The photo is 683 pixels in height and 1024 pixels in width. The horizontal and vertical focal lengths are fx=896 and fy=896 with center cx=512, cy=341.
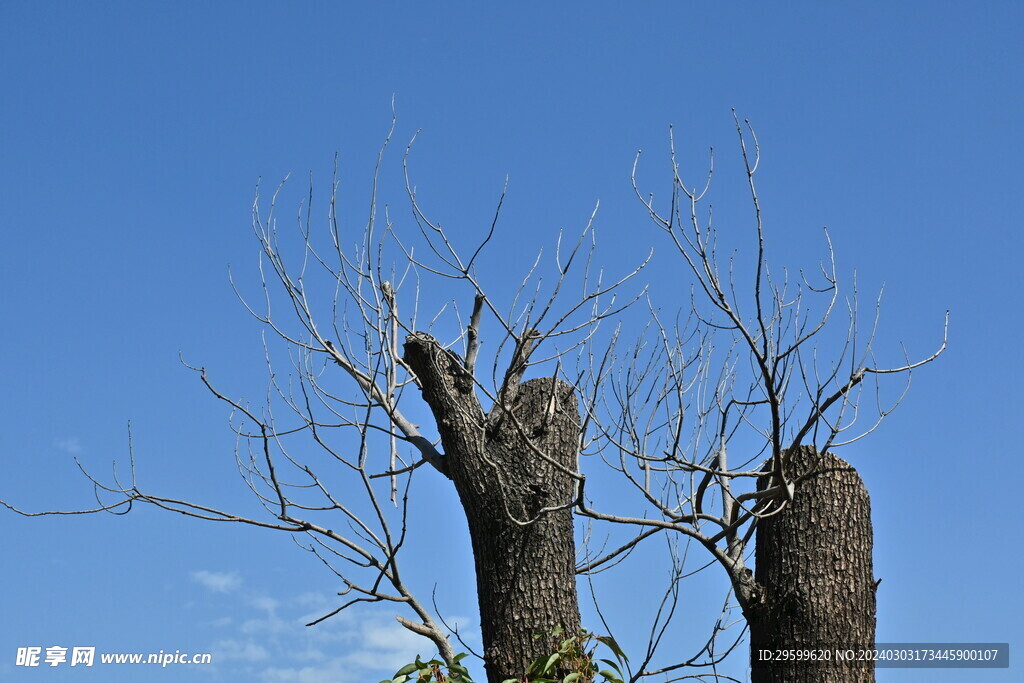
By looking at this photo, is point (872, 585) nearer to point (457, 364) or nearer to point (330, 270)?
point (457, 364)

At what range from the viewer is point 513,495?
3.87 metres

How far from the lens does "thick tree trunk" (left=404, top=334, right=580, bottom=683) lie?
3676 mm

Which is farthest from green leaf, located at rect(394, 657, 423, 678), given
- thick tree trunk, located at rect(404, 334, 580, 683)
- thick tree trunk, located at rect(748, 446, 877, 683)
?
thick tree trunk, located at rect(748, 446, 877, 683)

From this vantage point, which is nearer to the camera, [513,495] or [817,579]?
[817,579]

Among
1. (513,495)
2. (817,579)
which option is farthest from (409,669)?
(817,579)

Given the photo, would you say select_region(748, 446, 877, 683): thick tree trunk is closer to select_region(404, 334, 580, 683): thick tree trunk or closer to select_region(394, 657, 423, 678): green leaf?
select_region(404, 334, 580, 683): thick tree trunk

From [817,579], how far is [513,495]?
1.30 metres

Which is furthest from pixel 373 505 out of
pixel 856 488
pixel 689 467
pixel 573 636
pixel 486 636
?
pixel 856 488

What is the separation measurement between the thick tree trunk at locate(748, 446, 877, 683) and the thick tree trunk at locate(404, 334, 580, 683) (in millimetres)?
818

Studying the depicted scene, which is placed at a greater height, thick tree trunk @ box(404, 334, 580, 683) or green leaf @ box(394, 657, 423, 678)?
thick tree trunk @ box(404, 334, 580, 683)

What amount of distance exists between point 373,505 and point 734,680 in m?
1.84

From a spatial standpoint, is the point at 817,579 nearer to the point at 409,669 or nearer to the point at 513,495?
the point at 513,495

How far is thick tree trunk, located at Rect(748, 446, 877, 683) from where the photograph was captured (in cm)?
362

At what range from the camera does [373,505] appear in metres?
3.83
